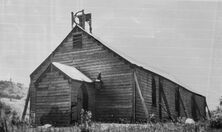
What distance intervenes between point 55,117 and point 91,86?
405 cm

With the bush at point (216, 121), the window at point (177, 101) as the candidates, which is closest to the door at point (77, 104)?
the bush at point (216, 121)

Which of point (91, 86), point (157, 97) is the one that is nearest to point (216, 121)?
point (91, 86)

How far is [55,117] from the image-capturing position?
25.3 meters

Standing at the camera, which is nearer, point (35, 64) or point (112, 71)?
point (112, 71)

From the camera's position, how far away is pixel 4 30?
26109mm

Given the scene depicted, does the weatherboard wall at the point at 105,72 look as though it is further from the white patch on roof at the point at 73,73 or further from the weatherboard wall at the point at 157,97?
the weatherboard wall at the point at 157,97

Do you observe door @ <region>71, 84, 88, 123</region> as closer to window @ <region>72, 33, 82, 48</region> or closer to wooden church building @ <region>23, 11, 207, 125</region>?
wooden church building @ <region>23, 11, 207, 125</region>

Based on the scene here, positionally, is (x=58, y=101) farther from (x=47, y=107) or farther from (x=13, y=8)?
(x=13, y=8)

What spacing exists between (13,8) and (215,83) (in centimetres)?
1814

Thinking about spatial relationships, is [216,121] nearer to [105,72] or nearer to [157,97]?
[105,72]

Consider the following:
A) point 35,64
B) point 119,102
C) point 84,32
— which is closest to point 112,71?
point 119,102

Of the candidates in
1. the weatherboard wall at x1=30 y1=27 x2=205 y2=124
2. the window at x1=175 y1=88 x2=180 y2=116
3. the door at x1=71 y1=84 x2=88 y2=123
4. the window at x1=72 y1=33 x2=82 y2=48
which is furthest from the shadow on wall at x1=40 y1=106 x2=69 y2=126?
the window at x1=175 y1=88 x2=180 y2=116

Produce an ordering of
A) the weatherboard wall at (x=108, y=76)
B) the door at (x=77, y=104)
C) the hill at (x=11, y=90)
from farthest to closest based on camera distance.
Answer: the hill at (x=11, y=90) → the weatherboard wall at (x=108, y=76) → the door at (x=77, y=104)

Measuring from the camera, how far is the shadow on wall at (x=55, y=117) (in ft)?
81.8
